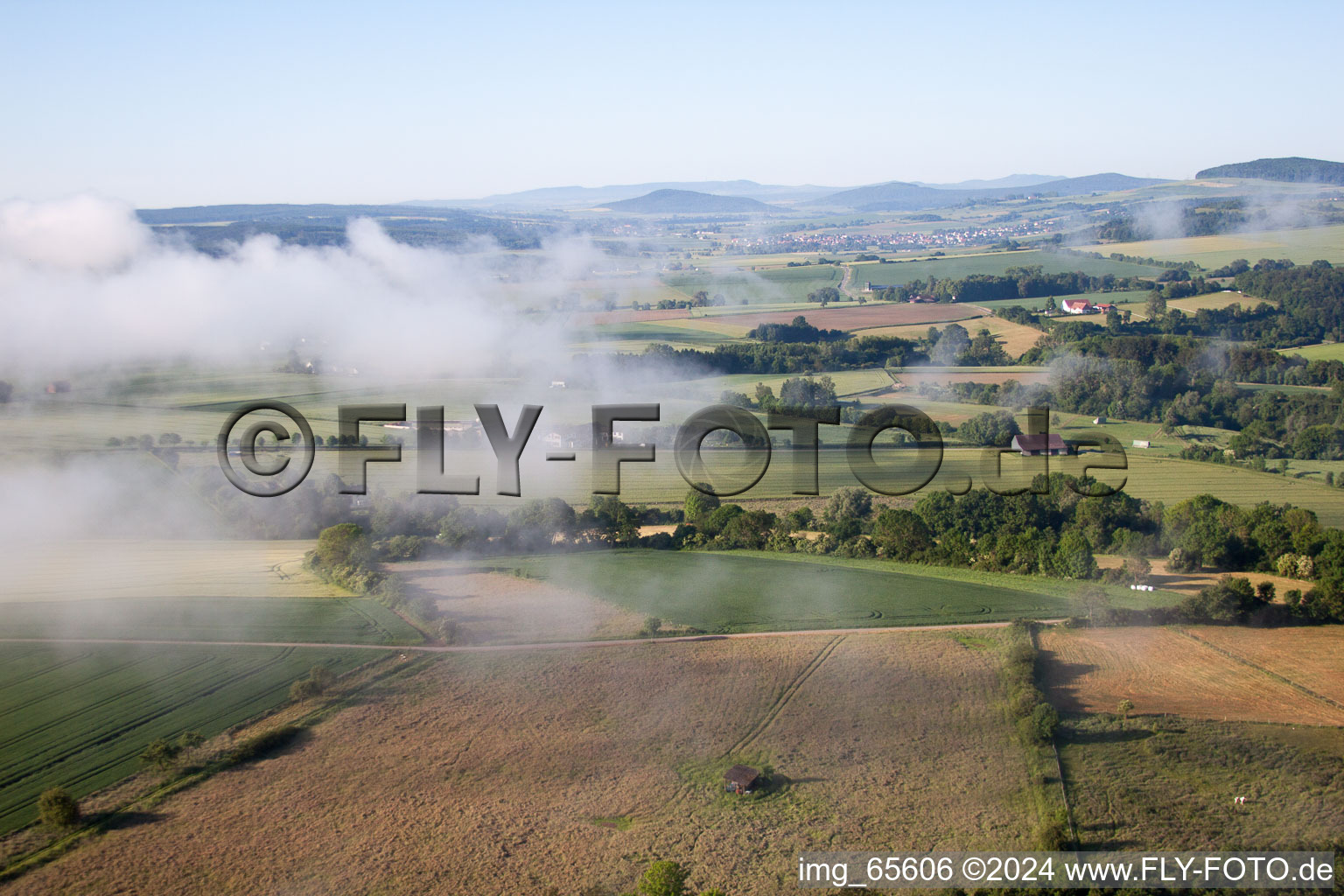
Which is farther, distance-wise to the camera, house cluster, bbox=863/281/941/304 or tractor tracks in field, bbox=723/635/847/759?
house cluster, bbox=863/281/941/304

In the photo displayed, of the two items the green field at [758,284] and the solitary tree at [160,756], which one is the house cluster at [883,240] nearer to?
the green field at [758,284]

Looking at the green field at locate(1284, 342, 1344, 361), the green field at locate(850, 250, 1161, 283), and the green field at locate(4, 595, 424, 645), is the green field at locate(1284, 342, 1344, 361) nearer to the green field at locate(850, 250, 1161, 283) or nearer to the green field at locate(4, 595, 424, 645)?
the green field at locate(850, 250, 1161, 283)

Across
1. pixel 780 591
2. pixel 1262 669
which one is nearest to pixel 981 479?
pixel 780 591

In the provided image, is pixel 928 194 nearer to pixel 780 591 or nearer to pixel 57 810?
pixel 780 591

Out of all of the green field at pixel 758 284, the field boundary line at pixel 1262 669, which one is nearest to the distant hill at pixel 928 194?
the green field at pixel 758 284

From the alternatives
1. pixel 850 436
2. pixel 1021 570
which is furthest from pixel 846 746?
pixel 850 436

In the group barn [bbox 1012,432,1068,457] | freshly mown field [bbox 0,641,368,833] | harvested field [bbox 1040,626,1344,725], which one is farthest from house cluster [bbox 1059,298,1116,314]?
freshly mown field [bbox 0,641,368,833]
